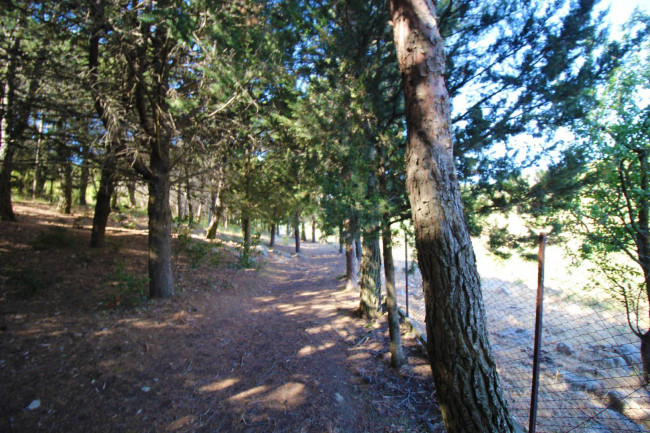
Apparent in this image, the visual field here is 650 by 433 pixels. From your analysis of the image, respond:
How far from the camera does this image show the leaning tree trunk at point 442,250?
2.23 meters

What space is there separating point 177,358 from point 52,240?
20.3 ft

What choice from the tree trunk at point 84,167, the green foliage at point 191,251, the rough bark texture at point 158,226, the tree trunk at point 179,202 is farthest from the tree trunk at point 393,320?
the green foliage at point 191,251

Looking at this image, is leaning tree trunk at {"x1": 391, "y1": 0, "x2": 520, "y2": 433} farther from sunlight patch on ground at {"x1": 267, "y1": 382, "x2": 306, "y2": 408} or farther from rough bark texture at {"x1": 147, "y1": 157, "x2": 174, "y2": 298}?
rough bark texture at {"x1": 147, "y1": 157, "x2": 174, "y2": 298}

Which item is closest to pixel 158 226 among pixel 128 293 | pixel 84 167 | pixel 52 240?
pixel 128 293

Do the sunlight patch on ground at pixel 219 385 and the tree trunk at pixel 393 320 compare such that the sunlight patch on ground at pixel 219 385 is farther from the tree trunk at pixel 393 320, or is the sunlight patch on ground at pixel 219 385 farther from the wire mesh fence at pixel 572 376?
the wire mesh fence at pixel 572 376

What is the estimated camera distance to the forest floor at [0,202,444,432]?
122 inches

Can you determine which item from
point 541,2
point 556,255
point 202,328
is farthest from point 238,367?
point 556,255

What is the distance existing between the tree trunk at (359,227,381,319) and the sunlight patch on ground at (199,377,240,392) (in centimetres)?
312

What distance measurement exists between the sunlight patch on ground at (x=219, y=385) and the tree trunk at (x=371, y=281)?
3123 millimetres

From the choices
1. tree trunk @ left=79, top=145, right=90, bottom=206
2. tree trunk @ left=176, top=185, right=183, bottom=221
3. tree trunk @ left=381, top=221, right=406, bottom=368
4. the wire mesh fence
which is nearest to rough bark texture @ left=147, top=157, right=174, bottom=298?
tree trunk @ left=176, top=185, right=183, bottom=221

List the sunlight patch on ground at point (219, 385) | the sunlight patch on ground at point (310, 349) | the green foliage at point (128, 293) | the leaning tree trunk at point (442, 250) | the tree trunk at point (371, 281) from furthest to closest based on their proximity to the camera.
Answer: the tree trunk at point (371, 281) < the green foliage at point (128, 293) < the sunlight patch on ground at point (310, 349) < the sunlight patch on ground at point (219, 385) < the leaning tree trunk at point (442, 250)

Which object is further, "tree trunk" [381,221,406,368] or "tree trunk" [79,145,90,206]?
"tree trunk" [79,145,90,206]

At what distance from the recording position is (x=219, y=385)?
3.75m

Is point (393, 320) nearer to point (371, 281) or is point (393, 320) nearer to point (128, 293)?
point (371, 281)
